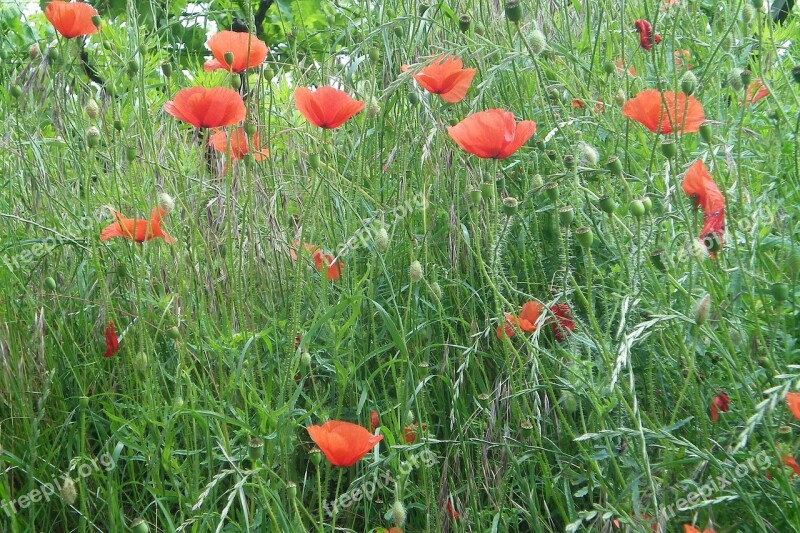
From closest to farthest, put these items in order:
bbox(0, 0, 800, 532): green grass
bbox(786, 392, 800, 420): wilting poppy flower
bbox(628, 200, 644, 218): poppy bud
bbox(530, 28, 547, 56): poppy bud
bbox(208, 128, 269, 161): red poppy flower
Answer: bbox(786, 392, 800, 420): wilting poppy flower
bbox(628, 200, 644, 218): poppy bud
bbox(0, 0, 800, 532): green grass
bbox(530, 28, 547, 56): poppy bud
bbox(208, 128, 269, 161): red poppy flower

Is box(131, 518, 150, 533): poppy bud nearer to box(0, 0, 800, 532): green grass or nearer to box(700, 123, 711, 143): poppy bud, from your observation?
Result: box(0, 0, 800, 532): green grass

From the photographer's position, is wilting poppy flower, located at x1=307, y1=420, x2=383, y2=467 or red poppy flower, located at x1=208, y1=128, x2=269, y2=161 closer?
wilting poppy flower, located at x1=307, y1=420, x2=383, y2=467

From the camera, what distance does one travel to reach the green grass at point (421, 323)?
1.54 metres

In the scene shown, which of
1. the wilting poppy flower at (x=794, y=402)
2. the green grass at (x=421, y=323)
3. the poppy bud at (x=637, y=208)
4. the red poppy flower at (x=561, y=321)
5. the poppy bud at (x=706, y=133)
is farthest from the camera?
the red poppy flower at (x=561, y=321)

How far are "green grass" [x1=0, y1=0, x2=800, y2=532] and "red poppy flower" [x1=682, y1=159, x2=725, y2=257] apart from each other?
3 cm

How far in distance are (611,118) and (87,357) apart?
48.3 inches

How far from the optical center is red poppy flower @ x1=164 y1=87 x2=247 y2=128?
181 centimetres

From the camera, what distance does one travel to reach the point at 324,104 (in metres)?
1.88

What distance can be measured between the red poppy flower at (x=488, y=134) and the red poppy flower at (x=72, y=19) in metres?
0.93

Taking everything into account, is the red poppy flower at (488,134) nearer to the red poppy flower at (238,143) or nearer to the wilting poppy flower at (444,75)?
the wilting poppy flower at (444,75)

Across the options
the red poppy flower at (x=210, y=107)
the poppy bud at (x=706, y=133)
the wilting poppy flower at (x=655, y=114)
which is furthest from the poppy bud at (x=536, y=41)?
the red poppy flower at (x=210, y=107)

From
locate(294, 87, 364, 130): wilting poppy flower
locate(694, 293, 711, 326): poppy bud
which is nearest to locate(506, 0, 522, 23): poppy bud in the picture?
locate(294, 87, 364, 130): wilting poppy flower

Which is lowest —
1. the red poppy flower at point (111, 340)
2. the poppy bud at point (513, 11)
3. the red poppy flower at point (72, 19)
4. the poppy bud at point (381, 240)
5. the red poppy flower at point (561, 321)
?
the red poppy flower at point (111, 340)

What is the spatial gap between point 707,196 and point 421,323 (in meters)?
0.69
